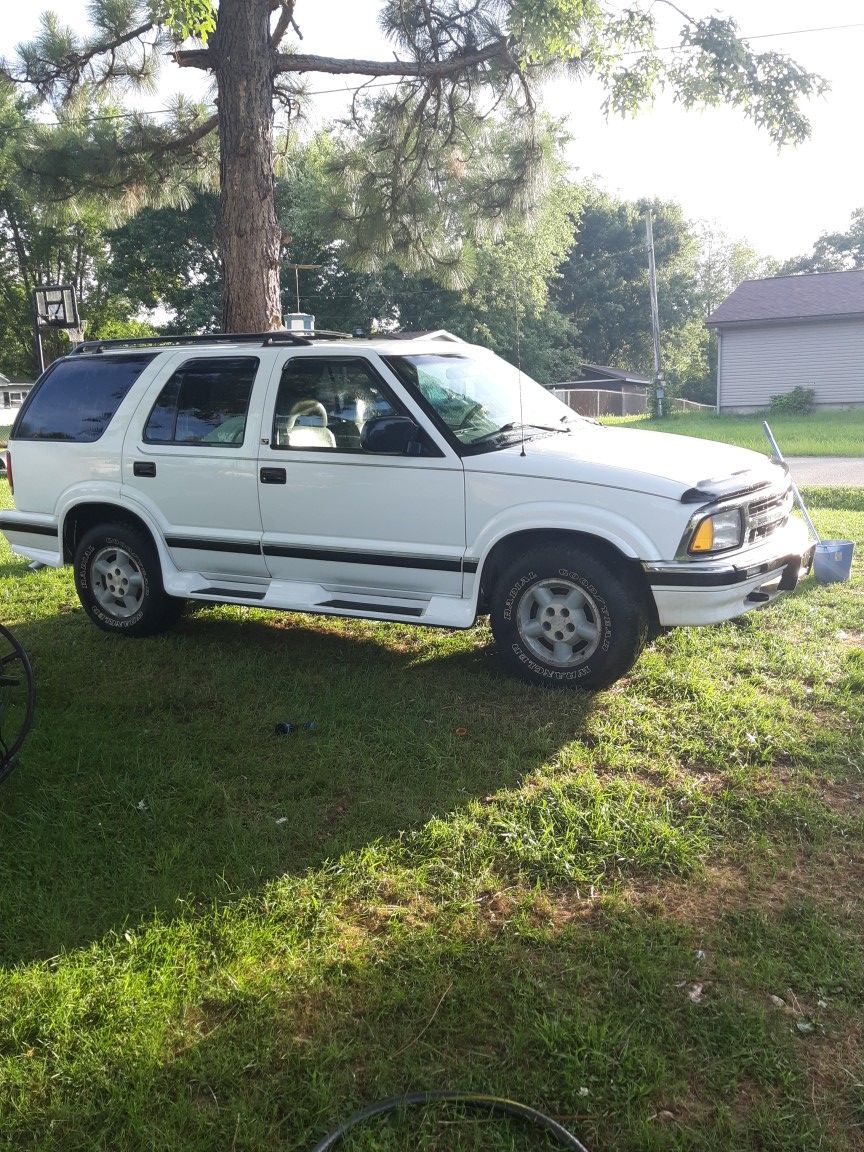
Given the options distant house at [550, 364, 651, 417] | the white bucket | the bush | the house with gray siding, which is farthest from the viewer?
distant house at [550, 364, 651, 417]

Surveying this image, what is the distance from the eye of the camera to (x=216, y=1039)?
8.81ft

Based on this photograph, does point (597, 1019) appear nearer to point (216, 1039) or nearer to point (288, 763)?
point (216, 1039)

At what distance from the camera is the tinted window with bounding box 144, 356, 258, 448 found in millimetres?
→ 6102

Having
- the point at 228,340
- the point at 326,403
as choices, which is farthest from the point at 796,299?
the point at 326,403

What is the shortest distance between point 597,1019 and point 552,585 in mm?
2754

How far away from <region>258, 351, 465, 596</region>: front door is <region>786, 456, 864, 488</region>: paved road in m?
9.28

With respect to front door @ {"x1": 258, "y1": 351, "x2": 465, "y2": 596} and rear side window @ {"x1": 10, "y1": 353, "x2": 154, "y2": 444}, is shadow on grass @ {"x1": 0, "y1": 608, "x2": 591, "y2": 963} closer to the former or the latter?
front door @ {"x1": 258, "y1": 351, "x2": 465, "y2": 596}

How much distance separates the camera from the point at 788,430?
24.4m

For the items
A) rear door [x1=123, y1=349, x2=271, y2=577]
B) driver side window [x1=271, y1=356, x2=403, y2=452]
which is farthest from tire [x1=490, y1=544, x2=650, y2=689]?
rear door [x1=123, y1=349, x2=271, y2=577]

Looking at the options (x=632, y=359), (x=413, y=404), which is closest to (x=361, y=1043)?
(x=413, y=404)

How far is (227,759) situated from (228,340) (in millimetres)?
3146

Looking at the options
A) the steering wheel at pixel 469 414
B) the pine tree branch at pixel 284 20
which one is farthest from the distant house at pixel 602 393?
the steering wheel at pixel 469 414

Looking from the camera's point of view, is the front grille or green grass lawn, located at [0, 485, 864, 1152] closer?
green grass lawn, located at [0, 485, 864, 1152]

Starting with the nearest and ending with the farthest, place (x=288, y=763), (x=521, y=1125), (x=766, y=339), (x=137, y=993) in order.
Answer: (x=521, y=1125) → (x=137, y=993) → (x=288, y=763) → (x=766, y=339)
